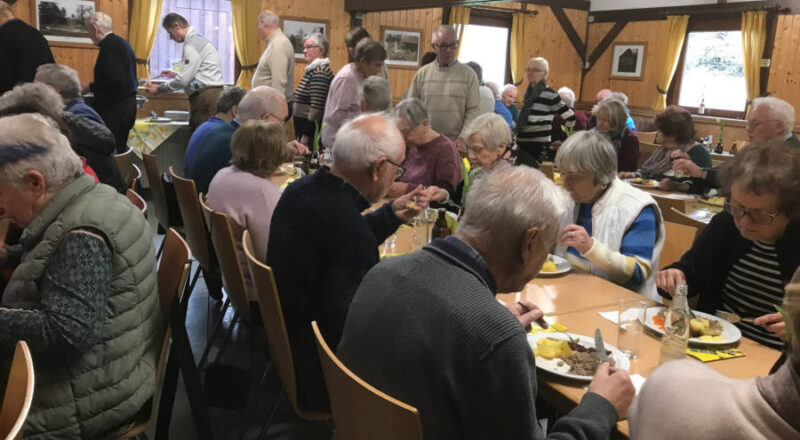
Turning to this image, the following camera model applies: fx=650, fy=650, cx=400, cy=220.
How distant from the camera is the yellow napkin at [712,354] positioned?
73.5 inches

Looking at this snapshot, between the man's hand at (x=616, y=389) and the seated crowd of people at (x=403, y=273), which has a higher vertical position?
the seated crowd of people at (x=403, y=273)

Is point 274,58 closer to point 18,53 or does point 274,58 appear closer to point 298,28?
point 18,53

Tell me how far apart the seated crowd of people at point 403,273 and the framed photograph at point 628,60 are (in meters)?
9.73

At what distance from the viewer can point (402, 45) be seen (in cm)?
1097

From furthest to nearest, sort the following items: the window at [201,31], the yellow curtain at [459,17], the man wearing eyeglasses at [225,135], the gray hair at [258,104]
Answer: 1. the yellow curtain at [459,17]
2. the window at [201,31]
3. the gray hair at [258,104]
4. the man wearing eyeglasses at [225,135]

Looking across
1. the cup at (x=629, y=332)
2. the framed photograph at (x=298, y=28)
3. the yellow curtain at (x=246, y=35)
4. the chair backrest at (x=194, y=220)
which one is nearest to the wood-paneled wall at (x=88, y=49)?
the yellow curtain at (x=246, y=35)

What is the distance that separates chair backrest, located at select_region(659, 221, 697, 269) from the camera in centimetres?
297

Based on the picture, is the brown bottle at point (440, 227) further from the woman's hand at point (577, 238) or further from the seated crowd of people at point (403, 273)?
the woman's hand at point (577, 238)

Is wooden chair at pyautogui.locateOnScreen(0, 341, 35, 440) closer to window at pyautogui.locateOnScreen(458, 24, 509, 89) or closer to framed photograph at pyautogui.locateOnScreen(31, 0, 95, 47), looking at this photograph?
framed photograph at pyautogui.locateOnScreen(31, 0, 95, 47)

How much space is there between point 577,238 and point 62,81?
340 centimetres

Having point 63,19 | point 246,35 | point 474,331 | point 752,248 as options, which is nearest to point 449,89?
point 752,248

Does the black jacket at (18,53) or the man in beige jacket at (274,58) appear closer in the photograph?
the black jacket at (18,53)

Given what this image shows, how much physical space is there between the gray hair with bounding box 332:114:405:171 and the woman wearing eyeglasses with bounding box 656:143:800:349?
1139mm

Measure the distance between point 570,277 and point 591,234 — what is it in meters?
0.30
